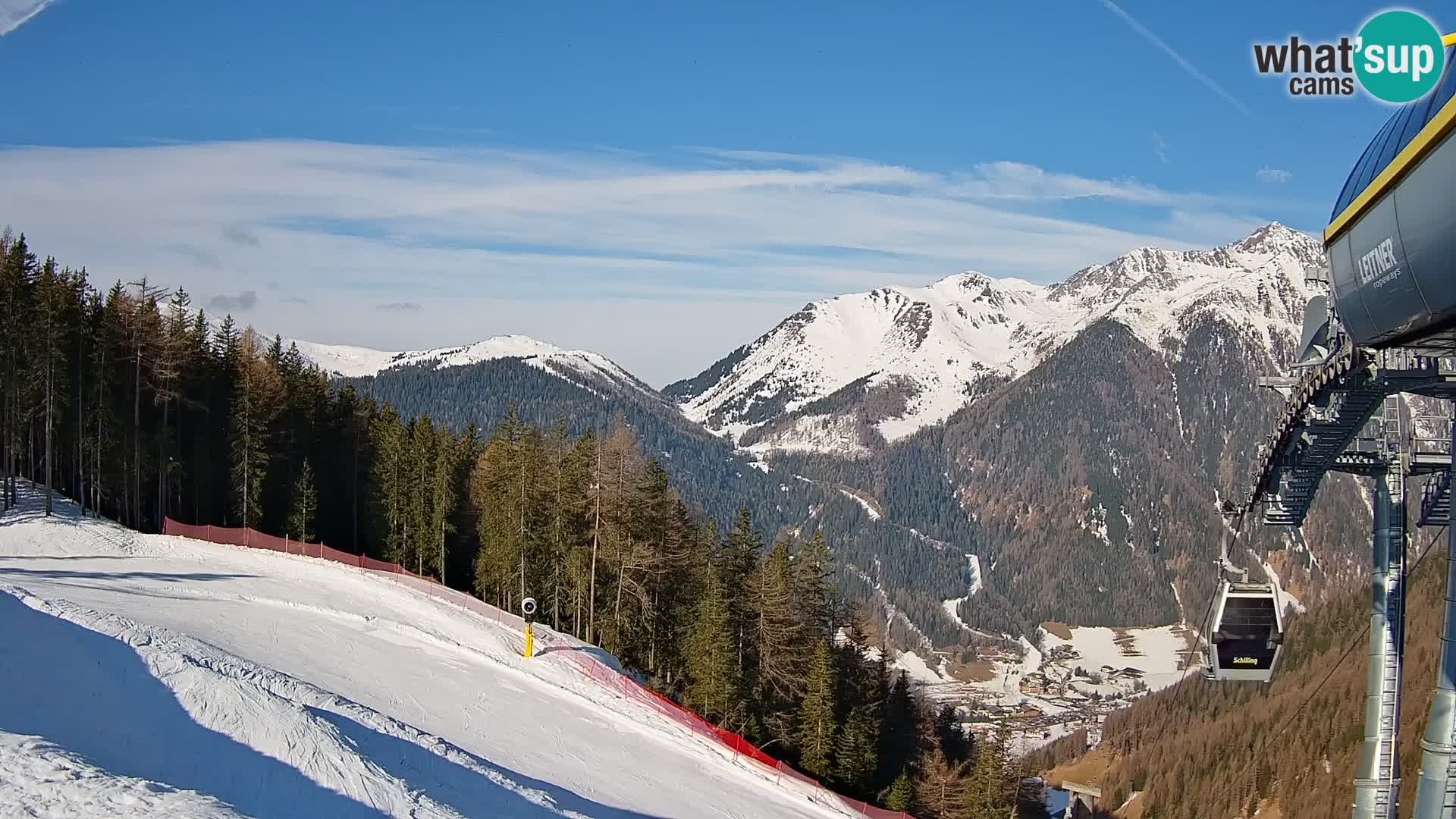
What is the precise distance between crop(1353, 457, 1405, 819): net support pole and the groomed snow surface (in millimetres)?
12845

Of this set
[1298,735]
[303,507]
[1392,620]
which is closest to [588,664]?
[303,507]

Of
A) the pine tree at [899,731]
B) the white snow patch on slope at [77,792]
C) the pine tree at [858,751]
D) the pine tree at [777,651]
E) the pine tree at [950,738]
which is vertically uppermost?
the white snow patch on slope at [77,792]

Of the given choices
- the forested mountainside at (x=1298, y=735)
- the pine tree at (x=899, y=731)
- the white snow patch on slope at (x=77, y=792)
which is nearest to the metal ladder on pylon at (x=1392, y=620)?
the white snow patch on slope at (x=77, y=792)

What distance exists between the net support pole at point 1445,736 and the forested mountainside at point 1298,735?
2934cm

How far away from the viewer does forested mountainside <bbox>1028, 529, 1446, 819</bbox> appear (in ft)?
172

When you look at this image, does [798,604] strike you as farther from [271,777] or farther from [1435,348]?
[1435,348]

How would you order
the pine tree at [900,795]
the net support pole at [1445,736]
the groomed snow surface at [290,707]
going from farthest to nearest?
the pine tree at [900,795], the groomed snow surface at [290,707], the net support pole at [1445,736]

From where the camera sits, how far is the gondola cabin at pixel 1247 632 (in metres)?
18.3

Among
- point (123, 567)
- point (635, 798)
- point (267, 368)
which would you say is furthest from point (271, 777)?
point (267, 368)

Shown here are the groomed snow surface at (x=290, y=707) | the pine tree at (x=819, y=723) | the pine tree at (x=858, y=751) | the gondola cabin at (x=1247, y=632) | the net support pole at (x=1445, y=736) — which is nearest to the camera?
the net support pole at (x=1445, y=736)

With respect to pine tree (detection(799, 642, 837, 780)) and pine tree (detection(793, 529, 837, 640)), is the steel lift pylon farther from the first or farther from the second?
pine tree (detection(793, 529, 837, 640))

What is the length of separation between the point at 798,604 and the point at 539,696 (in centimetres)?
1875

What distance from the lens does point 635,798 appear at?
80.2ft

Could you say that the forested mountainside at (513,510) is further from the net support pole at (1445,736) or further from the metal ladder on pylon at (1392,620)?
the net support pole at (1445,736)
